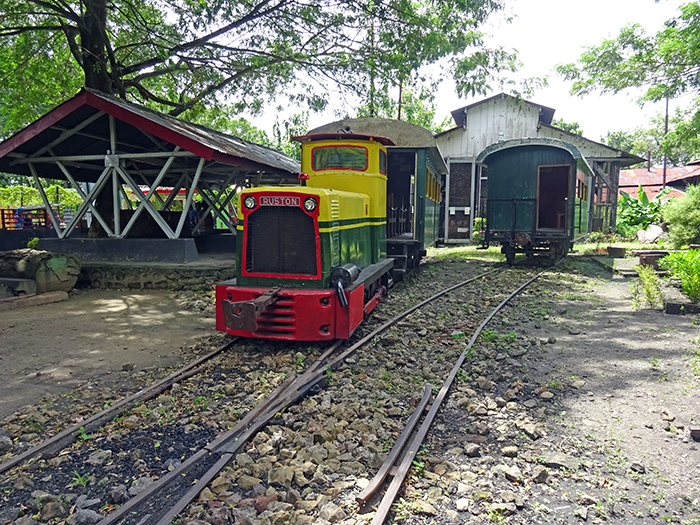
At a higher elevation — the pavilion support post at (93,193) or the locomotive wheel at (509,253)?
the pavilion support post at (93,193)

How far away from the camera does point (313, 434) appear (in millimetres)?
3557

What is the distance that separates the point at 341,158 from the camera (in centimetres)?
709

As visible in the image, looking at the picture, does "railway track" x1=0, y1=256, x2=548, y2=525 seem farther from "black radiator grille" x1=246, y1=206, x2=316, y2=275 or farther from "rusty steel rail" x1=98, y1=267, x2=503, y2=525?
"black radiator grille" x1=246, y1=206, x2=316, y2=275

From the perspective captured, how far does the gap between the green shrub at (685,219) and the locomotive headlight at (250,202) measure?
517 inches

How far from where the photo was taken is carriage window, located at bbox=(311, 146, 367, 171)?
7.09m

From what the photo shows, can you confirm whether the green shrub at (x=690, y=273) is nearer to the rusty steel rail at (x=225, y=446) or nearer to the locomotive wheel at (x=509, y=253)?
the locomotive wheel at (x=509, y=253)

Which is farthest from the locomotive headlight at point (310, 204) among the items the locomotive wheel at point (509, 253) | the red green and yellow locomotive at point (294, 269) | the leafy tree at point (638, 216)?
the leafy tree at point (638, 216)

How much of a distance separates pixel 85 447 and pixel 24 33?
47.9 ft

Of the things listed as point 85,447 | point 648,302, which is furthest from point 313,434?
point 648,302

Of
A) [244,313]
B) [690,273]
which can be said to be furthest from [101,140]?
[690,273]

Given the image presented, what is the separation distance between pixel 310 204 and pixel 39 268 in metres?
6.29

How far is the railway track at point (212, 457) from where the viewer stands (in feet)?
8.71

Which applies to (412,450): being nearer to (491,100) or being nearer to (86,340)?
(86,340)

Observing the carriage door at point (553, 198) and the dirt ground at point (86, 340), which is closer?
the dirt ground at point (86, 340)
